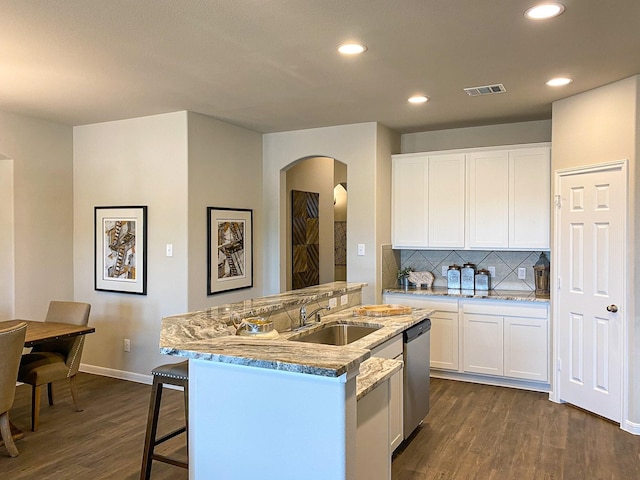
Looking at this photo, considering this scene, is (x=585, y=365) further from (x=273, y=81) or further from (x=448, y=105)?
(x=273, y=81)

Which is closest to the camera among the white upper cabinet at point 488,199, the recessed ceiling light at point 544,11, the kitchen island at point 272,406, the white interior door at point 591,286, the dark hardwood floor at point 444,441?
the kitchen island at point 272,406

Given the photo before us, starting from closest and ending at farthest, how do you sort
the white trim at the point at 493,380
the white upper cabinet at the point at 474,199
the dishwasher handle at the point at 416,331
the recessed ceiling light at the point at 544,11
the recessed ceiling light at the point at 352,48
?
the recessed ceiling light at the point at 544,11 → the recessed ceiling light at the point at 352,48 → the dishwasher handle at the point at 416,331 → the white trim at the point at 493,380 → the white upper cabinet at the point at 474,199

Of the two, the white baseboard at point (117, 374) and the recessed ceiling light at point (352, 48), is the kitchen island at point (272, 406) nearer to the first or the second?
the recessed ceiling light at point (352, 48)

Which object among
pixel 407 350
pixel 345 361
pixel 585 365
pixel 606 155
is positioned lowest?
pixel 585 365

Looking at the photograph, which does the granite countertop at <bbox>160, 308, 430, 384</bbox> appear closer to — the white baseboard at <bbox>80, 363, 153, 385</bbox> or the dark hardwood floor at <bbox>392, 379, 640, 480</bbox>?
the dark hardwood floor at <bbox>392, 379, 640, 480</bbox>

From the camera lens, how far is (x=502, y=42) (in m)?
3.04

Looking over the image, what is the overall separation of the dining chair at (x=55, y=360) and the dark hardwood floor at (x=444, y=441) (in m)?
0.23

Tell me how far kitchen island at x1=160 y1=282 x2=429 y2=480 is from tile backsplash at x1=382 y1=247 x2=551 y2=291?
3.54 m

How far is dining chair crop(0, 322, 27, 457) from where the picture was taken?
319 cm

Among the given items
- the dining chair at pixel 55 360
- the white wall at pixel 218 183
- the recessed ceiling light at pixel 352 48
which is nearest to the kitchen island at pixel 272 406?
the recessed ceiling light at pixel 352 48

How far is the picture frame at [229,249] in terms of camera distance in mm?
5027

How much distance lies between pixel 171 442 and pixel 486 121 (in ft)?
13.9

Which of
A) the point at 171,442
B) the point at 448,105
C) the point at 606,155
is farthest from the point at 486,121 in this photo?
the point at 171,442

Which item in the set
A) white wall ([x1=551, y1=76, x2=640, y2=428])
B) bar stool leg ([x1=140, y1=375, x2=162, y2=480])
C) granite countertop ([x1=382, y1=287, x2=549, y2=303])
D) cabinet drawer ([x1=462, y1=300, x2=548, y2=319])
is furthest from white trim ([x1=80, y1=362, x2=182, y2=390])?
white wall ([x1=551, y1=76, x2=640, y2=428])
